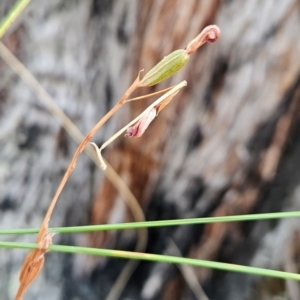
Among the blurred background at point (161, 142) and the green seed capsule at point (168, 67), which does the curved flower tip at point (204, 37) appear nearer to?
the green seed capsule at point (168, 67)

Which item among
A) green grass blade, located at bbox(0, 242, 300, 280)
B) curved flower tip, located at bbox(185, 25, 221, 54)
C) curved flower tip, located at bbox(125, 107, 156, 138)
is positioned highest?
curved flower tip, located at bbox(185, 25, 221, 54)

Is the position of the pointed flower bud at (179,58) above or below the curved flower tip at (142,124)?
above

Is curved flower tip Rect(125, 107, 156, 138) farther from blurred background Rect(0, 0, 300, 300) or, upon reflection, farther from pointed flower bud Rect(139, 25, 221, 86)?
blurred background Rect(0, 0, 300, 300)

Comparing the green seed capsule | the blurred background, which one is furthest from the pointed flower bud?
the blurred background

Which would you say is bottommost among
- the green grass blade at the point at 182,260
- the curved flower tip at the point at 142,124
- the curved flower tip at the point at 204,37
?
the green grass blade at the point at 182,260

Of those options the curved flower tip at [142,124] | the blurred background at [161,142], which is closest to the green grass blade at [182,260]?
the curved flower tip at [142,124]
